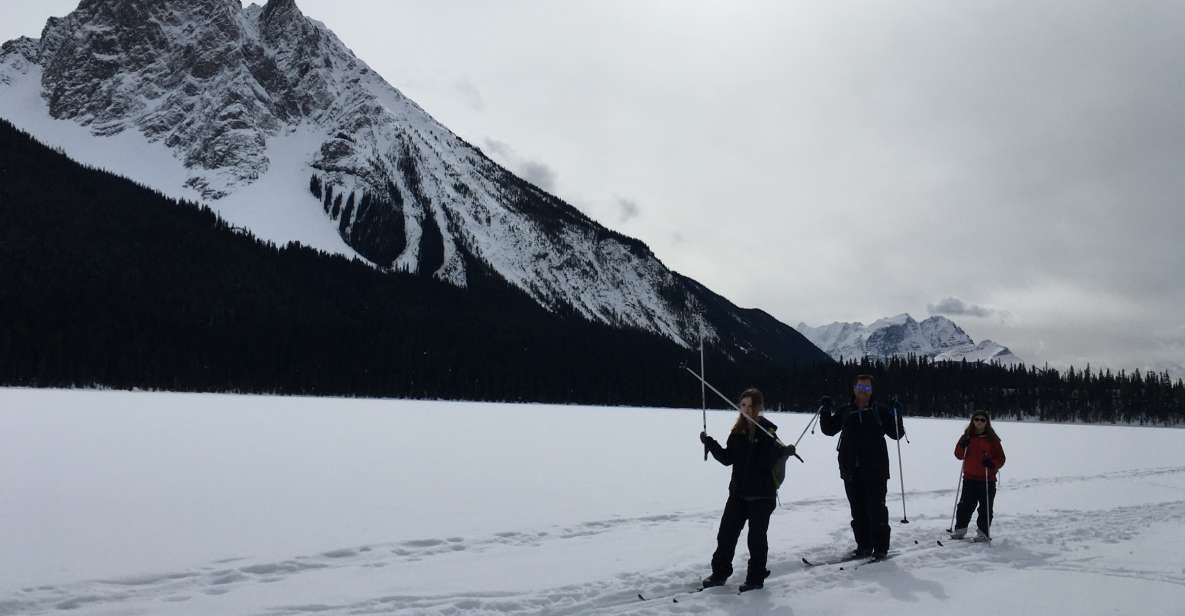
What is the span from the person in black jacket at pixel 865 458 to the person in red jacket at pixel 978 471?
2.17 meters

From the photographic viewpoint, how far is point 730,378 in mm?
133000

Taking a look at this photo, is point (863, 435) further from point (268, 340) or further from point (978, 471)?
point (268, 340)

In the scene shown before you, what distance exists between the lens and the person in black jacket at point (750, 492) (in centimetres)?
748

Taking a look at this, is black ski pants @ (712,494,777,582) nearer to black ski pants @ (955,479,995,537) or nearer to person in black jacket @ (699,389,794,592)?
person in black jacket @ (699,389,794,592)

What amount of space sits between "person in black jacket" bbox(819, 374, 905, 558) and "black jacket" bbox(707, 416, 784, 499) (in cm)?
164

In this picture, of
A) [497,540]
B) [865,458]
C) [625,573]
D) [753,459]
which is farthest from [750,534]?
[497,540]

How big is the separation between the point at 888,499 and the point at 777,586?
27.3 feet

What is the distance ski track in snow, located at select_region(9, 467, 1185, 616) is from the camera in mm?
6785

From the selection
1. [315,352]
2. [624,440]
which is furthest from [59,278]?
[624,440]

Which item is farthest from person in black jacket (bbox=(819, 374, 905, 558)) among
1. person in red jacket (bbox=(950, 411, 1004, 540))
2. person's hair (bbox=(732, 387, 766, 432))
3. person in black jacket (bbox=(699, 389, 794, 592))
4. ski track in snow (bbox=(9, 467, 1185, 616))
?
person in red jacket (bbox=(950, 411, 1004, 540))

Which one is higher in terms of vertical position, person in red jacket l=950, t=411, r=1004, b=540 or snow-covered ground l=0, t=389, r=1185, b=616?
person in red jacket l=950, t=411, r=1004, b=540

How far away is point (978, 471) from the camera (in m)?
10.8

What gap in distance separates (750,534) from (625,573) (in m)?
1.59

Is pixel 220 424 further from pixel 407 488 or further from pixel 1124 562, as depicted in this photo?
pixel 1124 562
